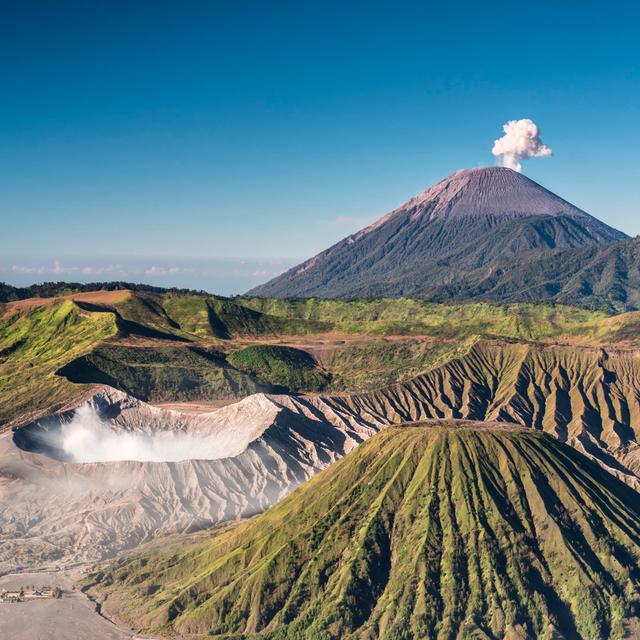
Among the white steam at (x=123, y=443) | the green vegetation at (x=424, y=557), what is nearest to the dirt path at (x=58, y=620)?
→ the green vegetation at (x=424, y=557)

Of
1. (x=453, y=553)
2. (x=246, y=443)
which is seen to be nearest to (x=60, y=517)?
(x=246, y=443)

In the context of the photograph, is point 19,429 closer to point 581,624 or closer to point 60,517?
point 60,517

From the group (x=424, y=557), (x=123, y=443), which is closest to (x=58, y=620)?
(x=424, y=557)

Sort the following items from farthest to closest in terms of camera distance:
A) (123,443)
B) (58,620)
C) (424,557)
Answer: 1. (123,443)
2. (58,620)
3. (424,557)

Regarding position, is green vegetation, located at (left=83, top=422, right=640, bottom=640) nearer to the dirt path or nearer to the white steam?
the dirt path

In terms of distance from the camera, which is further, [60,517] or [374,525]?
[60,517]

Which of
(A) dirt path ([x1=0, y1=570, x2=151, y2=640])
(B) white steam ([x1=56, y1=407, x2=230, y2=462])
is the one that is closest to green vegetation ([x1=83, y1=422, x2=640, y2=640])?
(A) dirt path ([x1=0, y1=570, x2=151, y2=640])

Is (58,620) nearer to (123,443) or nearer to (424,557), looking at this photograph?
(424,557)
